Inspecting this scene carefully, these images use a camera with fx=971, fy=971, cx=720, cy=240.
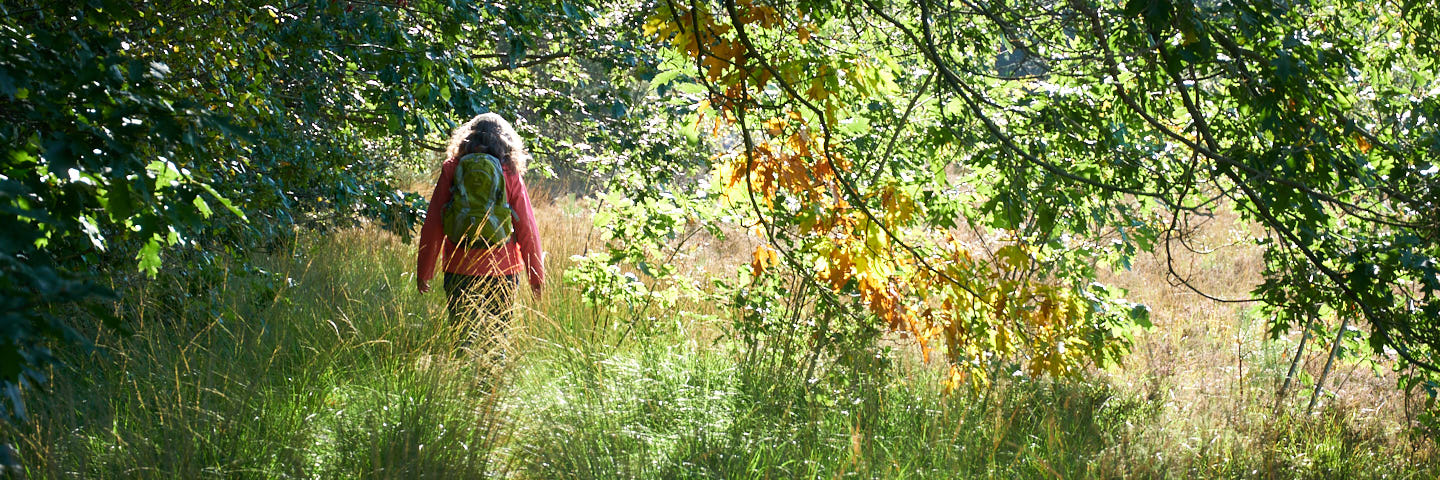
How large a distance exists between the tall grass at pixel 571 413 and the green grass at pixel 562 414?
10 mm

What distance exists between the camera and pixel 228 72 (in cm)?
317

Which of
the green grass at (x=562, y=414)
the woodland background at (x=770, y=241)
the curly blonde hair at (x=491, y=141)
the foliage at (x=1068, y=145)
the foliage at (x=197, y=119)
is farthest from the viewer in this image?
the curly blonde hair at (x=491, y=141)

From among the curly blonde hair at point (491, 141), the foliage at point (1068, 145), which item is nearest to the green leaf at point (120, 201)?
the foliage at point (1068, 145)

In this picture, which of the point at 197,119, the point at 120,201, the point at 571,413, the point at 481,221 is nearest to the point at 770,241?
the point at 571,413

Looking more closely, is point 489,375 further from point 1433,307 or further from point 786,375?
point 1433,307

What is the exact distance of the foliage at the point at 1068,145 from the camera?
2.45 metres

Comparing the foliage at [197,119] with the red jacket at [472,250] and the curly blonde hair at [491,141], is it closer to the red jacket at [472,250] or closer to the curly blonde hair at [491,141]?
the curly blonde hair at [491,141]

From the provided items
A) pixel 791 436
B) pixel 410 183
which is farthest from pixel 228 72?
pixel 410 183

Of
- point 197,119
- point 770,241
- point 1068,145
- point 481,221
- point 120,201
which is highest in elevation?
point 1068,145

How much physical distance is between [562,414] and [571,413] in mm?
30

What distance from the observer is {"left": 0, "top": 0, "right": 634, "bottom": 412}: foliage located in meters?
1.50

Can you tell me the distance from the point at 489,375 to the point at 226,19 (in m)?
1.47

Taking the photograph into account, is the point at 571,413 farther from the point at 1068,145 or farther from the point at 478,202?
the point at 1068,145

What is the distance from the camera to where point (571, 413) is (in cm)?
318
